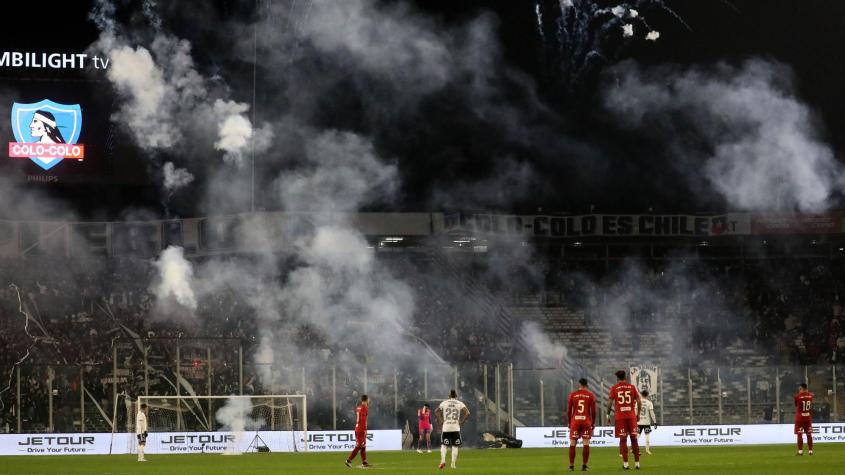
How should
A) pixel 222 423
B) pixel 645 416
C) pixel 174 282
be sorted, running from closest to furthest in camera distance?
1. pixel 645 416
2. pixel 222 423
3. pixel 174 282

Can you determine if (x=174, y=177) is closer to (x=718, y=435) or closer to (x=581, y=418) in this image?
(x=718, y=435)

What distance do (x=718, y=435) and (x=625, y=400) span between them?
65.5 ft

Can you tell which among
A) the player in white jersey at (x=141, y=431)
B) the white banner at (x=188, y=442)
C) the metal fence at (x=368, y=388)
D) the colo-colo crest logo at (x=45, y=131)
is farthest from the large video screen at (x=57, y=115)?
the player in white jersey at (x=141, y=431)

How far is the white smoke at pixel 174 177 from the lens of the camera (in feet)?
158

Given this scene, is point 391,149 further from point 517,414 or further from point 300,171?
point 517,414

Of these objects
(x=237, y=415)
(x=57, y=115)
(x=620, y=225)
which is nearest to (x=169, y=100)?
(x=57, y=115)

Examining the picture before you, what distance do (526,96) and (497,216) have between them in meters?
5.17

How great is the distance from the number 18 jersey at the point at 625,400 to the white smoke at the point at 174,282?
89.3ft

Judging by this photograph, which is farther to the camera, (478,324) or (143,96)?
(478,324)

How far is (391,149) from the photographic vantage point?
168ft

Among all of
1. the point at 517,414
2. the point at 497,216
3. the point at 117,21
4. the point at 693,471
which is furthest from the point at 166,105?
the point at 693,471

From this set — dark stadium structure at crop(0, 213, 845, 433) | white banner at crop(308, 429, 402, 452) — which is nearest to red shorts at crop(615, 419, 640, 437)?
white banner at crop(308, 429, 402, 452)

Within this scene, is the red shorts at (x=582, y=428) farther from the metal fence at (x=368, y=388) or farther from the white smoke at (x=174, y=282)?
the white smoke at (x=174, y=282)

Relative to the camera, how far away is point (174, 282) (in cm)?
4931
